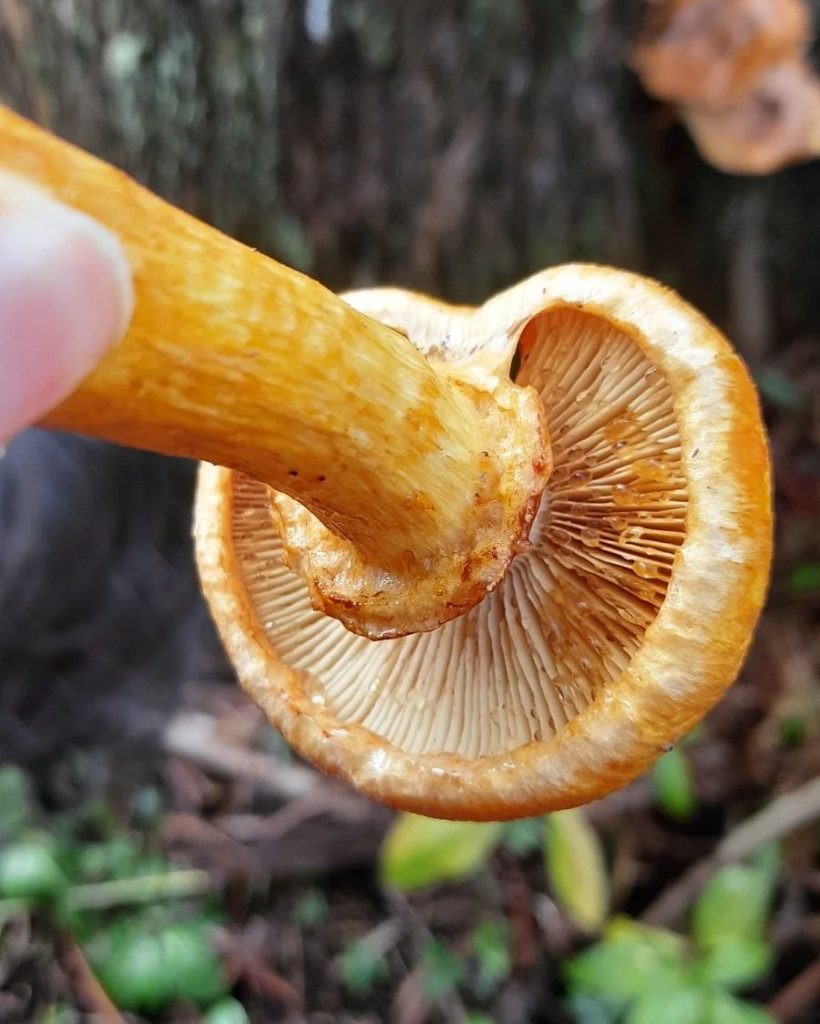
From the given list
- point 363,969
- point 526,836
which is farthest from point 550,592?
point 363,969

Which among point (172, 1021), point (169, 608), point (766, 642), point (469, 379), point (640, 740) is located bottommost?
point (172, 1021)

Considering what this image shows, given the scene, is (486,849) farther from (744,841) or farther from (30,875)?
(30,875)

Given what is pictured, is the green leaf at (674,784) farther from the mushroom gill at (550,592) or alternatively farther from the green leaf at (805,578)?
the mushroom gill at (550,592)

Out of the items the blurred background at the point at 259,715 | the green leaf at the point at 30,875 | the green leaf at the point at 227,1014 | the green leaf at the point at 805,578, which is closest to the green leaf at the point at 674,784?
the blurred background at the point at 259,715

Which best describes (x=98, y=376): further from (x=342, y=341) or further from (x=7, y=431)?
(x=342, y=341)

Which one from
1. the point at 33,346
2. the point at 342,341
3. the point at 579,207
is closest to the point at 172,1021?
the point at 342,341

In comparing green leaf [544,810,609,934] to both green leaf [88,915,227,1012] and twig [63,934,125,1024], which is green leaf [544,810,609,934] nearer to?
green leaf [88,915,227,1012]
